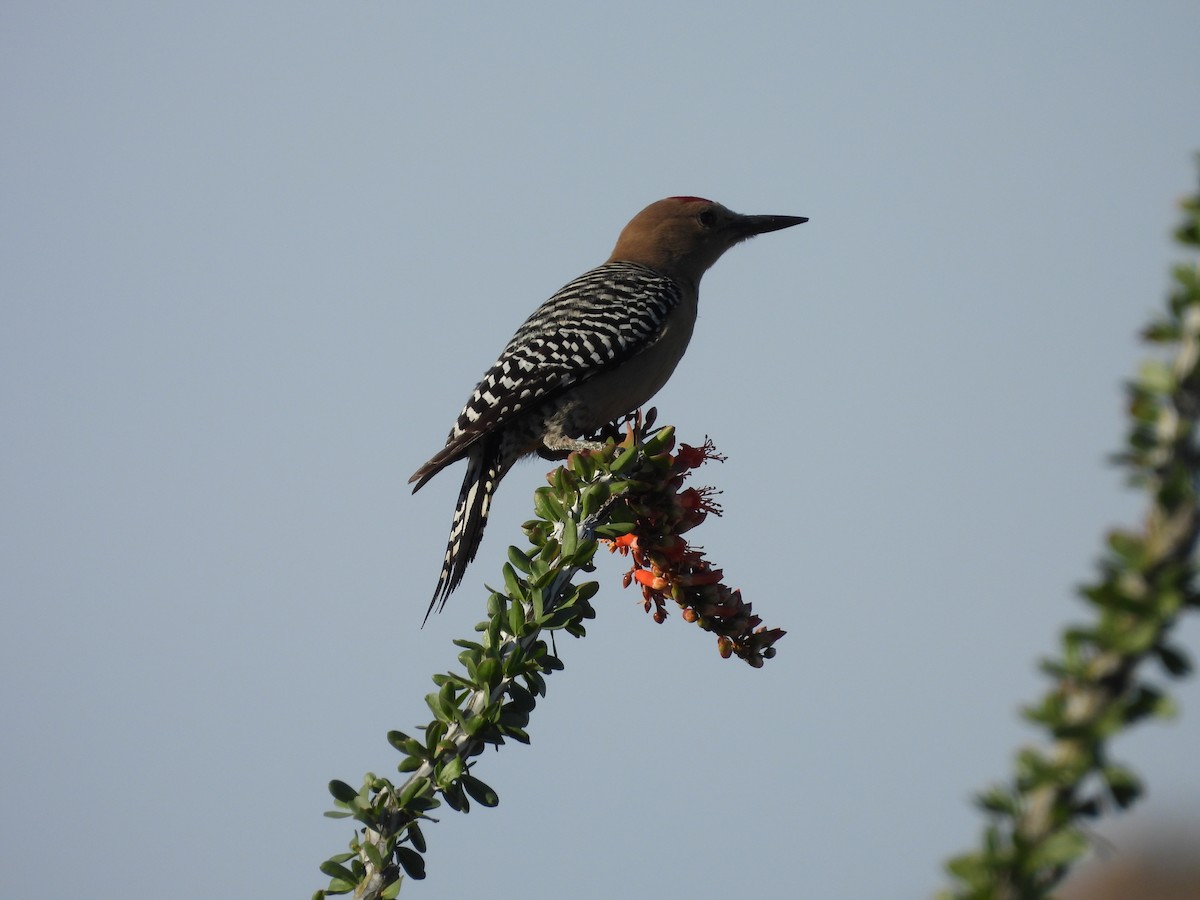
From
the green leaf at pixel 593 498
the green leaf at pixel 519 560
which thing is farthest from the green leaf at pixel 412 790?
the green leaf at pixel 593 498

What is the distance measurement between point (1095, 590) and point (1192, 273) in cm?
42

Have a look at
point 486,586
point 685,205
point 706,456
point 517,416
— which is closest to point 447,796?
point 486,586

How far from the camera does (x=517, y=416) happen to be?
8219mm

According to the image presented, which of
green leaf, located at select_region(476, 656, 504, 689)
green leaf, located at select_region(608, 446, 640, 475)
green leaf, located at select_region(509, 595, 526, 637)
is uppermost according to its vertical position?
green leaf, located at select_region(608, 446, 640, 475)

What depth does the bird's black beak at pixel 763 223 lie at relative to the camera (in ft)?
36.2

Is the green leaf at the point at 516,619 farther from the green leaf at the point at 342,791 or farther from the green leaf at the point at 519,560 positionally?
the green leaf at the point at 342,791

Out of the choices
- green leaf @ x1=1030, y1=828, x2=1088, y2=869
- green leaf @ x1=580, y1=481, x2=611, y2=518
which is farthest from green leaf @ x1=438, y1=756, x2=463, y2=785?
green leaf @ x1=1030, y1=828, x2=1088, y2=869

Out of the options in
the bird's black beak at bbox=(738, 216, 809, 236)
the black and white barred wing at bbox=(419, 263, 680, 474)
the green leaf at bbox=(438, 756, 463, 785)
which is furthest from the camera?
the bird's black beak at bbox=(738, 216, 809, 236)

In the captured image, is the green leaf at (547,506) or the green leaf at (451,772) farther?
the green leaf at (547,506)

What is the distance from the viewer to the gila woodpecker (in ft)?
25.5

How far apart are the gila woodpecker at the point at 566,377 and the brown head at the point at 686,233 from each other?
0.81ft

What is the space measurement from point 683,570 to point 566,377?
3496 mm

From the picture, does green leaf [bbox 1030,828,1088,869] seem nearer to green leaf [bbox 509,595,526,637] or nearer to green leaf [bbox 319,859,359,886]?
green leaf [bbox 319,859,359,886]

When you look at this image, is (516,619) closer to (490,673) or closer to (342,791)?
(490,673)
